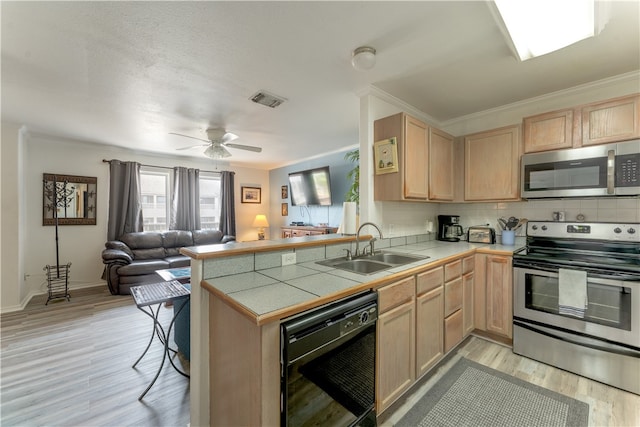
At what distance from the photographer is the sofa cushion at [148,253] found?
4.67m

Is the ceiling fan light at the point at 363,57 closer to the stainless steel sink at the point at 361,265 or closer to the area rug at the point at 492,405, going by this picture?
the stainless steel sink at the point at 361,265

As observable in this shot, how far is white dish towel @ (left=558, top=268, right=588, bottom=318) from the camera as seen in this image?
1968 millimetres

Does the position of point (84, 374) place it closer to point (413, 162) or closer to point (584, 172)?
point (413, 162)

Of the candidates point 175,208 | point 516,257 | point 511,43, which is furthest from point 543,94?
point 175,208

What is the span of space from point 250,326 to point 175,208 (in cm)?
525

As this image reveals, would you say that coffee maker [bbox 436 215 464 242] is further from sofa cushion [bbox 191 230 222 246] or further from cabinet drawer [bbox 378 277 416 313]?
sofa cushion [bbox 191 230 222 246]

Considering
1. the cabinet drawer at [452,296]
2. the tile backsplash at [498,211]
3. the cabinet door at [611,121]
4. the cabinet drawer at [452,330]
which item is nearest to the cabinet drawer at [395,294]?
the cabinet drawer at [452,296]

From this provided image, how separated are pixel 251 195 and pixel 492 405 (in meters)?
6.15

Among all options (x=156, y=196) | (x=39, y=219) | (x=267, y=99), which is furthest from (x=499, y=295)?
(x=39, y=219)

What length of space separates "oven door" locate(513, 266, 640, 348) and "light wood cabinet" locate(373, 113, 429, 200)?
1185mm

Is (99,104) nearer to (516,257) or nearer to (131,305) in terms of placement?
(131,305)

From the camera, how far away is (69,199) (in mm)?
4406

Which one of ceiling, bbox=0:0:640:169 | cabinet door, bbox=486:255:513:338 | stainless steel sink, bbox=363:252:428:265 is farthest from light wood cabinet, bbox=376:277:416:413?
ceiling, bbox=0:0:640:169

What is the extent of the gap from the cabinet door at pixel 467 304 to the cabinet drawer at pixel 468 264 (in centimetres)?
5
